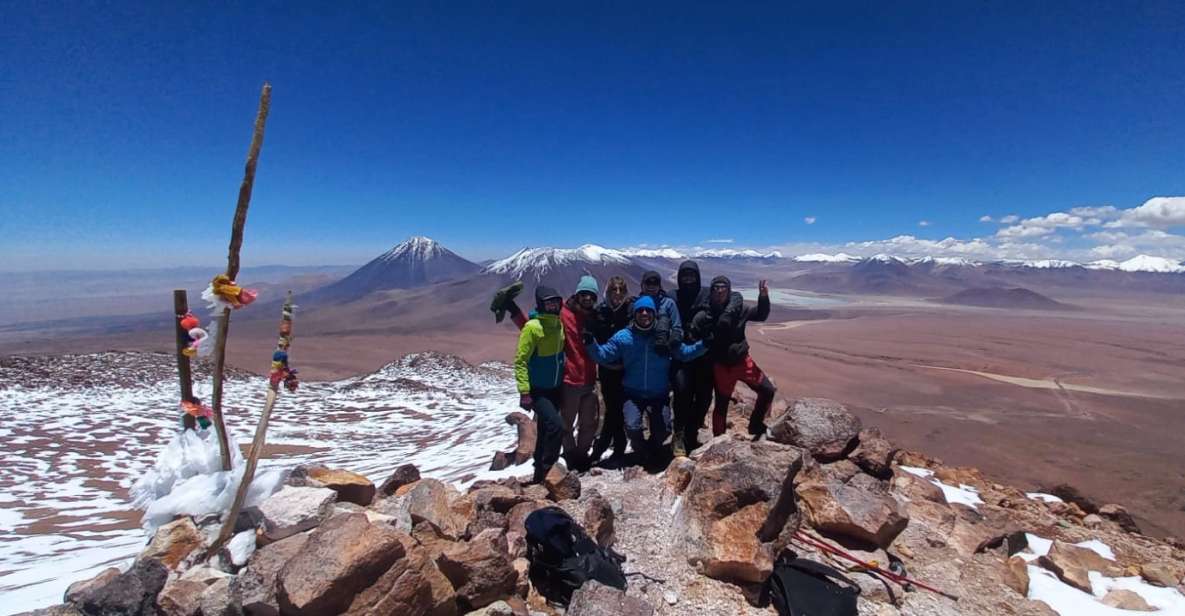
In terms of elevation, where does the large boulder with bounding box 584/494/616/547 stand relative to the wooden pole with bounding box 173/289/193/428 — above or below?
below

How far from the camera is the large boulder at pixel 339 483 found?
325 cm

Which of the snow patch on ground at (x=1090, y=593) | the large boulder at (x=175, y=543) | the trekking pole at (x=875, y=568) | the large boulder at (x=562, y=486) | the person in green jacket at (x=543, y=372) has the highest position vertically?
the person in green jacket at (x=543, y=372)

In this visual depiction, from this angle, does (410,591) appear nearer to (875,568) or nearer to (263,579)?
(263,579)

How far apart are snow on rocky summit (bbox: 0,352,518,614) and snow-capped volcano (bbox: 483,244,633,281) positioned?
54.7 m

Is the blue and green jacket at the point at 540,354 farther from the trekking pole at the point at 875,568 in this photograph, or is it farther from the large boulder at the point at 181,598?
the large boulder at the point at 181,598

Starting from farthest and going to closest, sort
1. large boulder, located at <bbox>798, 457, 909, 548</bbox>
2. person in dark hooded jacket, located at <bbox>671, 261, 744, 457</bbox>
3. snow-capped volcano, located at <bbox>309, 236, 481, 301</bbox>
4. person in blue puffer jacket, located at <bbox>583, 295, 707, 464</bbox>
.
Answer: snow-capped volcano, located at <bbox>309, 236, 481, 301</bbox> < person in dark hooded jacket, located at <bbox>671, 261, 744, 457</bbox> < person in blue puffer jacket, located at <bbox>583, 295, 707, 464</bbox> < large boulder, located at <bbox>798, 457, 909, 548</bbox>

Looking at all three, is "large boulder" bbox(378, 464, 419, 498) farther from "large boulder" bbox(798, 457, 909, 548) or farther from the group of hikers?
"large boulder" bbox(798, 457, 909, 548)

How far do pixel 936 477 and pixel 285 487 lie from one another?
246 inches

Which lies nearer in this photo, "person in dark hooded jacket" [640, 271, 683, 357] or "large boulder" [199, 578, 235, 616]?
"large boulder" [199, 578, 235, 616]

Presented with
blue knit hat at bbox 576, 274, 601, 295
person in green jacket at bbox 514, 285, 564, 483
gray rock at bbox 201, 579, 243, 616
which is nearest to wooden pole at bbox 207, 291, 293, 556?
gray rock at bbox 201, 579, 243, 616

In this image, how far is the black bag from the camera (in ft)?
8.31

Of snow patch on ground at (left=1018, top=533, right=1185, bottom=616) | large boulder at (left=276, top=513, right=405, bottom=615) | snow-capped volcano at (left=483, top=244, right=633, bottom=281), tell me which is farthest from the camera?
snow-capped volcano at (left=483, top=244, right=633, bottom=281)

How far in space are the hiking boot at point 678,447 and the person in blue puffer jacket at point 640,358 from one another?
10.7 inches

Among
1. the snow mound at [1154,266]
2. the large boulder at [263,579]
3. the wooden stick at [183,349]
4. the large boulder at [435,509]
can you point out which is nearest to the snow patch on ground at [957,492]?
the large boulder at [435,509]
